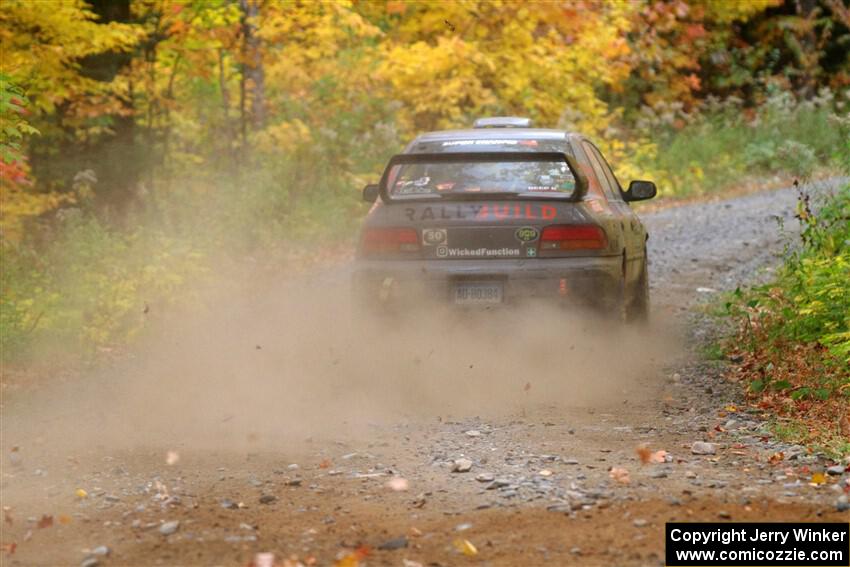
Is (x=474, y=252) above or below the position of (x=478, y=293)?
above

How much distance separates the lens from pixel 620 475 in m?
6.31

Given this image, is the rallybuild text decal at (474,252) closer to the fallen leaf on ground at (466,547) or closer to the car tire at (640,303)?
the car tire at (640,303)

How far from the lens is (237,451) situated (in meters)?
7.25

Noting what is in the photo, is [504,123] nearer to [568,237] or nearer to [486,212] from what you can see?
[486,212]

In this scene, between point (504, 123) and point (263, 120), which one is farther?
point (263, 120)

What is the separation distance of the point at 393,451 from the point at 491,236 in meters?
2.40

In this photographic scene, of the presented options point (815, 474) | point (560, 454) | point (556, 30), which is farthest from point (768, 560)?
point (556, 30)

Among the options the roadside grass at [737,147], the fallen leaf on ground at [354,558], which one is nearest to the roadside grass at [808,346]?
the fallen leaf on ground at [354,558]

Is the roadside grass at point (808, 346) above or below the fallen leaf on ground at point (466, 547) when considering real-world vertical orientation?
below

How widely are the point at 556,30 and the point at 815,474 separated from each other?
17.0 m

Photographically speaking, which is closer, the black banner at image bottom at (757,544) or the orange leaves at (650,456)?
the black banner at image bottom at (757,544)

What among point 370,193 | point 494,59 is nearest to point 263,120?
point 494,59

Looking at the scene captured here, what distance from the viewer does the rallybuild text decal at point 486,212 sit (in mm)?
9102

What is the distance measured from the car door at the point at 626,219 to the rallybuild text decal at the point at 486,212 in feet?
3.47
